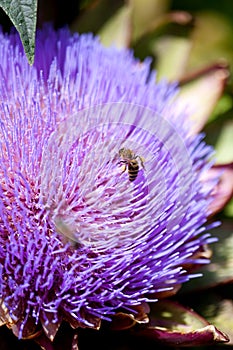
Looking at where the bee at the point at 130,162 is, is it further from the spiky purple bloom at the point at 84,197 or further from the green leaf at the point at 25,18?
the green leaf at the point at 25,18

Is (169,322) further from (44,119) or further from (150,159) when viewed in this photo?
(44,119)

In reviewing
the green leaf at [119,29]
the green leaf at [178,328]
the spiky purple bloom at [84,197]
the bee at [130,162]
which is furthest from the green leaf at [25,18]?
the green leaf at [178,328]

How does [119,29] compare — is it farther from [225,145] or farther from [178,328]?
[178,328]

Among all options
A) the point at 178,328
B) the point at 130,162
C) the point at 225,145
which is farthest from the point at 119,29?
the point at 178,328

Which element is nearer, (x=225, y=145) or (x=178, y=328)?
(x=178, y=328)

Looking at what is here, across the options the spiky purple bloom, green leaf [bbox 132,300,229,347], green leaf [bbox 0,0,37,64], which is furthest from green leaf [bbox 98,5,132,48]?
green leaf [bbox 132,300,229,347]

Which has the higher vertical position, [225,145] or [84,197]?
[225,145]
